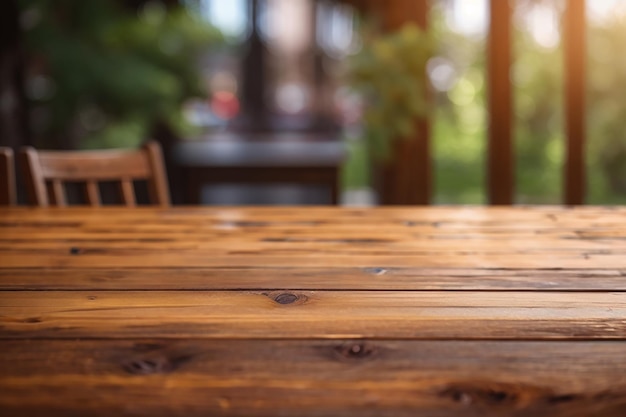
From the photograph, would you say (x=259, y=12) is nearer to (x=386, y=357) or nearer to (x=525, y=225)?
(x=525, y=225)

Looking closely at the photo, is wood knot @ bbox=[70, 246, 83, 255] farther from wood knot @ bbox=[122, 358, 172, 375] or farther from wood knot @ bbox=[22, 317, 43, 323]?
wood knot @ bbox=[122, 358, 172, 375]

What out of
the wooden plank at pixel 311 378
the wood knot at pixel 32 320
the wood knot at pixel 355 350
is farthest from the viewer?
the wood knot at pixel 32 320

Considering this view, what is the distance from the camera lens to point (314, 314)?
85 cm

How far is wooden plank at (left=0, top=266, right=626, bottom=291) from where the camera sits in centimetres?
97

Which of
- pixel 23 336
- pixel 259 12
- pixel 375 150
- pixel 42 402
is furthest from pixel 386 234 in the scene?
pixel 259 12

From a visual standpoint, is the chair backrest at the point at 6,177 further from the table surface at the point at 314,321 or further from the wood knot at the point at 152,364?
the wood knot at the point at 152,364

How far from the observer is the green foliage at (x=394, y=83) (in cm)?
Result: 310

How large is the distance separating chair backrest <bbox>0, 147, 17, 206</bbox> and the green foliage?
1761 millimetres

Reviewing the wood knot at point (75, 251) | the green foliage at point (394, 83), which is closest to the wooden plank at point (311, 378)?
the wood knot at point (75, 251)

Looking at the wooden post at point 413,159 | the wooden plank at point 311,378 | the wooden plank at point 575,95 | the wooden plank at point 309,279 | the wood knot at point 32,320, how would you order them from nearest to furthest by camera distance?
1. the wooden plank at point 311,378
2. the wood knot at point 32,320
3. the wooden plank at point 309,279
4. the wooden plank at point 575,95
5. the wooden post at point 413,159

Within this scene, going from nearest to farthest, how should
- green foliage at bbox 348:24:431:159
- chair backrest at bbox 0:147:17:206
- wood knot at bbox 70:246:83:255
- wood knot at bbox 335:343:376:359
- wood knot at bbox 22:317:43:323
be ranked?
1. wood knot at bbox 335:343:376:359
2. wood knot at bbox 22:317:43:323
3. wood knot at bbox 70:246:83:255
4. chair backrest at bbox 0:147:17:206
5. green foliage at bbox 348:24:431:159

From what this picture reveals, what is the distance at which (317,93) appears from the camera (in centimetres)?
888

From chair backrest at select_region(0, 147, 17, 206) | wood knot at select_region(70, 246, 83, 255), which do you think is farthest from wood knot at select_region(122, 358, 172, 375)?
chair backrest at select_region(0, 147, 17, 206)

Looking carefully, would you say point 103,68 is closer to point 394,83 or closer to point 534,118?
point 394,83
